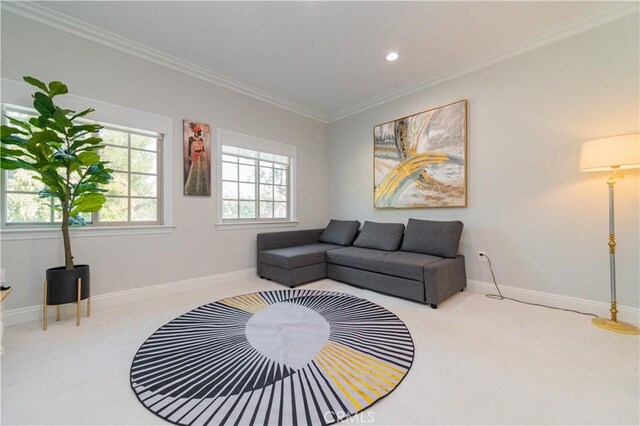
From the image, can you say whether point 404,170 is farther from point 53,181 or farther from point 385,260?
point 53,181

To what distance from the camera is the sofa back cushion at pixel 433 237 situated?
118 inches

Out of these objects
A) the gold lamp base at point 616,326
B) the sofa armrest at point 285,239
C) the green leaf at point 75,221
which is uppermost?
the green leaf at point 75,221

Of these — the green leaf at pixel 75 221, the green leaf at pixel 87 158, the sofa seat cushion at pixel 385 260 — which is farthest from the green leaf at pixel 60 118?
the sofa seat cushion at pixel 385 260

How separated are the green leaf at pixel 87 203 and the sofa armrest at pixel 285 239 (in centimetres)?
186

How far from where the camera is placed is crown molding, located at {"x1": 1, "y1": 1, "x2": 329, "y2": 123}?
2246mm

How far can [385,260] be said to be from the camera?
297 centimetres

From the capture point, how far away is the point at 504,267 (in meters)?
2.89

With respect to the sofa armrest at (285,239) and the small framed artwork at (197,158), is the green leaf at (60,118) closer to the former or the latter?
the small framed artwork at (197,158)

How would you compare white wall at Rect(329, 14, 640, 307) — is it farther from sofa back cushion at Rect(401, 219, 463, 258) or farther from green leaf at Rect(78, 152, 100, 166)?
green leaf at Rect(78, 152, 100, 166)

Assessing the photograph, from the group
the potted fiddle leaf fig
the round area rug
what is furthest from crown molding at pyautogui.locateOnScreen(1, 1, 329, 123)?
the round area rug

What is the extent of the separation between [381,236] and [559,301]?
1.93 meters

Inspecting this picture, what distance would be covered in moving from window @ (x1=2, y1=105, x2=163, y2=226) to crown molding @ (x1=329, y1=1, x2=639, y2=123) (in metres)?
3.32

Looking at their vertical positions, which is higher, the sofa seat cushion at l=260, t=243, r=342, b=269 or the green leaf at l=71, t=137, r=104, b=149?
the green leaf at l=71, t=137, r=104, b=149

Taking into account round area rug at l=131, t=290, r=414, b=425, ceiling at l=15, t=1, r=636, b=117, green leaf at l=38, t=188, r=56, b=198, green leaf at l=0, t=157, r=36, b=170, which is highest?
ceiling at l=15, t=1, r=636, b=117
